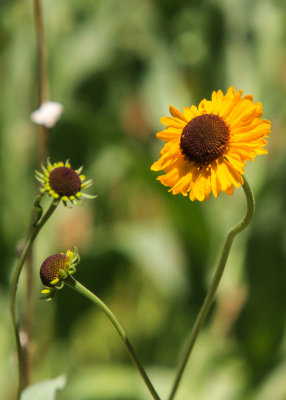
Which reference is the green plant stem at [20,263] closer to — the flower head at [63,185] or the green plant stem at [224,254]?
the flower head at [63,185]

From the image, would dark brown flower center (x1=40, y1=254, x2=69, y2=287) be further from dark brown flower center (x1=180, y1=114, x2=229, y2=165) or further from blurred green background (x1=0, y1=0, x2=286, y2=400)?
blurred green background (x1=0, y1=0, x2=286, y2=400)

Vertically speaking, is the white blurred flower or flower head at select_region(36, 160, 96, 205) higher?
the white blurred flower

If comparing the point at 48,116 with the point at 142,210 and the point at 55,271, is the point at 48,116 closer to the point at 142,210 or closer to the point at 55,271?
the point at 55,271

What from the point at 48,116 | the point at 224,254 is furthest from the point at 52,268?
the point at 48,116

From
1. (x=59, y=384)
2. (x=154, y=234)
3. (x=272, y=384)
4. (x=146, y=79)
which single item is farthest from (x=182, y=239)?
(x=59, y=384)

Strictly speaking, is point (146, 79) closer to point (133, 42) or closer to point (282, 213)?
point (133, 42)

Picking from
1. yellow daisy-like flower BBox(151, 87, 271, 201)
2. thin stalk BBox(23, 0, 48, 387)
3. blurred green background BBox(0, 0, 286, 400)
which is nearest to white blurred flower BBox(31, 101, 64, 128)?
thin stalk BBox(23, 0, 48, 387)
